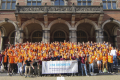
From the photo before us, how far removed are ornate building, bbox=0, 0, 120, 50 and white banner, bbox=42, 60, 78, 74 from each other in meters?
5.29

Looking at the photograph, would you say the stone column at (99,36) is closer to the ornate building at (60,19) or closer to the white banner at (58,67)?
the ornate building at (60,19)

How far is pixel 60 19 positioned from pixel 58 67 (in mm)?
6985

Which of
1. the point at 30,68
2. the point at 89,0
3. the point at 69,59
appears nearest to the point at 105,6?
the point at 89,0

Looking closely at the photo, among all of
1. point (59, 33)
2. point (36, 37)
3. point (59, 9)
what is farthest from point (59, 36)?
point (59, 9)

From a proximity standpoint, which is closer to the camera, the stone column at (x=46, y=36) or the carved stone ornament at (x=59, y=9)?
the carved stone ornament at (x=59, y=9)

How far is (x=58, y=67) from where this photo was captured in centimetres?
704

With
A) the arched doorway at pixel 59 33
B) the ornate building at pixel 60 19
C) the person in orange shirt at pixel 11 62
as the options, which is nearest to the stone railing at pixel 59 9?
the ornate building at pixel 60 19

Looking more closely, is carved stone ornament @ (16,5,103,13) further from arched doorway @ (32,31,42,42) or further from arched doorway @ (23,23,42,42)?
Result: arched doorway @ (32,31,42,42)

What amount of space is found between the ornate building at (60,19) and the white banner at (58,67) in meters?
5.29

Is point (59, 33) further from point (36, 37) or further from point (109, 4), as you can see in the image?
point (109, 4)

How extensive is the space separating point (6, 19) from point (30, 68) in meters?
8.80

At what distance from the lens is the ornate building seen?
1178 cm

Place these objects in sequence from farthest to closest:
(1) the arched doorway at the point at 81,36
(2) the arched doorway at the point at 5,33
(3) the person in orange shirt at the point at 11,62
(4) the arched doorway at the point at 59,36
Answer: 1. (1) the arched doorway at the point at 81,36
2. (4) the arched doorway at the point at 59,36
3. (2) the arched doorway at the point at 5,33
4. (3) the person in orange shirt at the point at 11,62

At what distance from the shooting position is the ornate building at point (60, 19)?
38.7 ft
